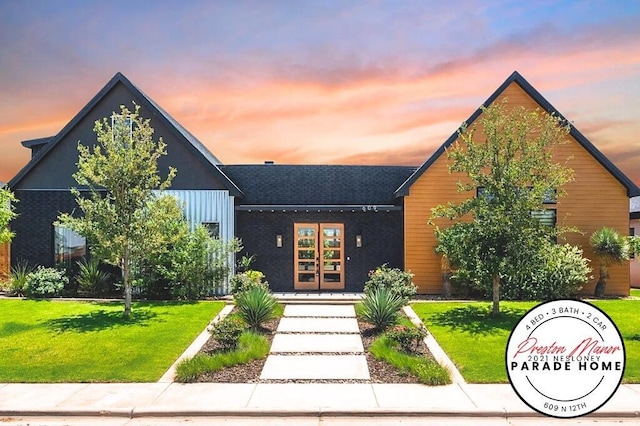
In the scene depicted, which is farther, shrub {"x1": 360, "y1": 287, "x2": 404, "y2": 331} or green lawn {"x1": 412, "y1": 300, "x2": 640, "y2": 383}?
shrub {"x1": 360, "y1": 287, "x2": 404, "y2": 331}

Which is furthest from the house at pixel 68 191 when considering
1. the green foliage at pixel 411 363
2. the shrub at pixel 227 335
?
the green foliage at pixel 411 363

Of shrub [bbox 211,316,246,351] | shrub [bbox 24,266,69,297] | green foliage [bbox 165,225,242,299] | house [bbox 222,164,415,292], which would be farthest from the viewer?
house [bbox 222,164,415,292]

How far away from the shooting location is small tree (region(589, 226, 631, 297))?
17.2m

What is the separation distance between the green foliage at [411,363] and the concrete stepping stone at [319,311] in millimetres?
3656

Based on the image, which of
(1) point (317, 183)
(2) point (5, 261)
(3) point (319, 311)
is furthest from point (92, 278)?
(1) point (317, 183)

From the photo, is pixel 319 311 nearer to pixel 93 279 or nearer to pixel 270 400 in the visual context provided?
pixel 270 400

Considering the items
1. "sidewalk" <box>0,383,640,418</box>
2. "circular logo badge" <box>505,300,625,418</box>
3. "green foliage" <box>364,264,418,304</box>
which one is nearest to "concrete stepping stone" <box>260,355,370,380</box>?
"sidewalk" <box>0,383,640,418</box>

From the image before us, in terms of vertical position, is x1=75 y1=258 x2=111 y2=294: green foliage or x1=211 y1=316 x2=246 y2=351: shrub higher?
x1=75 y1=258 x2=111 y2=294: green foliage

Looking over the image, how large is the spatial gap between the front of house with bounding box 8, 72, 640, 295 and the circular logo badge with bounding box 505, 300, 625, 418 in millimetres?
12162

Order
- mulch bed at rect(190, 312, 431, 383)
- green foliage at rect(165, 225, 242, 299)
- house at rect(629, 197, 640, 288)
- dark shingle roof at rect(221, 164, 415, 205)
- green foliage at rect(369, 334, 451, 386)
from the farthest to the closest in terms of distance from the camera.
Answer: house at rect(629, 197, 640, 288) → dark shingle roof at rect(221, 164, 415, 205) → green foliage at rect(165, 225, 242, 299) → mulch bed at rect(190, 312, 431, 383) → green foliage at rect(369, 334, 451, 386)

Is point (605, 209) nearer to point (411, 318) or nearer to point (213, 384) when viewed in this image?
point (411, 318)

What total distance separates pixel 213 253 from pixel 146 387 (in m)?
9.03

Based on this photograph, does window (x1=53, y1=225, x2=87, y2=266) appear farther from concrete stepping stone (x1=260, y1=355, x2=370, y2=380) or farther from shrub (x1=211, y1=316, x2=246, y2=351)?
concrete stepping stone (x1=260, y1=355, x2=370, y2=380)

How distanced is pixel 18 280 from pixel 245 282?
7.85 meters
